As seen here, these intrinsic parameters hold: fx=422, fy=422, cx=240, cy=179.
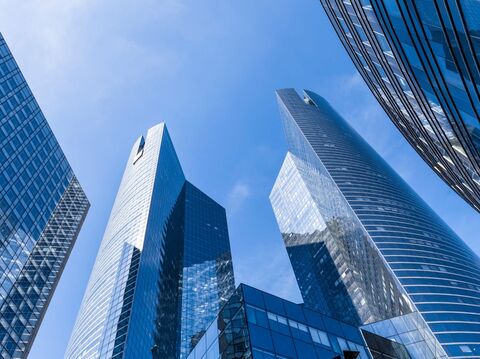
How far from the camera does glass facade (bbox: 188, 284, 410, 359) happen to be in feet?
94.6

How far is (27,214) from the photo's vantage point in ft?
259

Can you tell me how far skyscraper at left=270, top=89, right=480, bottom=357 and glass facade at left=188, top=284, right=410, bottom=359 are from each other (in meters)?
30.6

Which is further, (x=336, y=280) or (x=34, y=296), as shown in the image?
(x=336, y=280)

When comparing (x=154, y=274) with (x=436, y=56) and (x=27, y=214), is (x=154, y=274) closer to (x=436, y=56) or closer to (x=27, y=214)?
(x=27, y=214)

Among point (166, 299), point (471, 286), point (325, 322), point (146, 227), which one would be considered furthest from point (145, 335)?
point (471, 286)

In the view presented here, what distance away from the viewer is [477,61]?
20.0 m

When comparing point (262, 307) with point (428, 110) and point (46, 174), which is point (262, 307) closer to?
point (428, 110)

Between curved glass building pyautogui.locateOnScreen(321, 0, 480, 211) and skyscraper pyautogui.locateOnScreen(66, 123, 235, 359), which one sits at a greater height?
skyscraper pyautogui.locateOnScreen(66, 123, 235, 359)

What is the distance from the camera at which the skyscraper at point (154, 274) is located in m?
96.4

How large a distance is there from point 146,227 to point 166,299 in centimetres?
2216

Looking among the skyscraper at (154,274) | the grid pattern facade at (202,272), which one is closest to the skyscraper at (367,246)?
the grid pattern facade at (202,272)

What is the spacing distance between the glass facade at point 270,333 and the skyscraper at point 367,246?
30.6 m

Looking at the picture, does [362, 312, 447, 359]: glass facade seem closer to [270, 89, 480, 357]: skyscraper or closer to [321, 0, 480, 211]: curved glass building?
[270, 89, 480, 357]: skyscraper

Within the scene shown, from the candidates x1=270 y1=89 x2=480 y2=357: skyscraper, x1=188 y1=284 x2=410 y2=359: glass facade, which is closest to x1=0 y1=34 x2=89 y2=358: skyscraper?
x1=188 y1=284 x2=410 y2=359: glass facade
